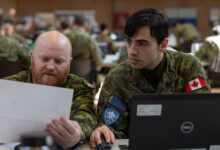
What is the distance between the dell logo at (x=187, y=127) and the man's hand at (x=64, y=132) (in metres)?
0.43

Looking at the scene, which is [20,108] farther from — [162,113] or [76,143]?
[162,113]

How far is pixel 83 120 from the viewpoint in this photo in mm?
1849

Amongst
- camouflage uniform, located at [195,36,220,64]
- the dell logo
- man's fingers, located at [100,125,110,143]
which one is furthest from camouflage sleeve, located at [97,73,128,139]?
camouflage uniform, located at [195,36,220,64]

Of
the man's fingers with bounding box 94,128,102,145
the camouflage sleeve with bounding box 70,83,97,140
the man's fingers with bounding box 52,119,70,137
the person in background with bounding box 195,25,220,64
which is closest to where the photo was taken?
the man's fingers with bounding box 52,119,70,137

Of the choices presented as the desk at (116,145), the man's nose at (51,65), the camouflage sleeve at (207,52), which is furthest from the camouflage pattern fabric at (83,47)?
the desk at (116,145)

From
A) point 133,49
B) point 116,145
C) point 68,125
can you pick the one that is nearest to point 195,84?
point 133,49

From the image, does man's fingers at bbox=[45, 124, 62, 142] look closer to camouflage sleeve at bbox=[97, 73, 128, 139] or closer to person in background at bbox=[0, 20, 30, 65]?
camouflage sleeve at bbox=[97, 73, 128, 139]

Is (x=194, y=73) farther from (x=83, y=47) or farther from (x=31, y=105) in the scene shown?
(x=83, y=47)

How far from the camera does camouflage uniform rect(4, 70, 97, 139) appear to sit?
6.08 ft

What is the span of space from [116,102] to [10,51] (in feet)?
12.5

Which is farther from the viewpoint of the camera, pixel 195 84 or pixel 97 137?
pixel 195 84

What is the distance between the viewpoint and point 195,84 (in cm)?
209

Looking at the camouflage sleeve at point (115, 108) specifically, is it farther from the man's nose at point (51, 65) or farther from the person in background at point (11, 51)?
the person in background at point (11, 51)

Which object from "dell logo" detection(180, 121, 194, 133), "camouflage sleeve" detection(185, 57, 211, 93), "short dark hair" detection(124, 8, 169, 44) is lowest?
"dell logo" detection(180, 121, 194, 133)
